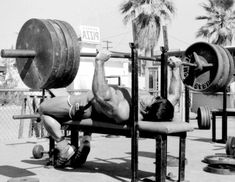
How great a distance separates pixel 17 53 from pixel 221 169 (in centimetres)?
236

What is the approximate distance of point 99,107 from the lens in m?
4.11

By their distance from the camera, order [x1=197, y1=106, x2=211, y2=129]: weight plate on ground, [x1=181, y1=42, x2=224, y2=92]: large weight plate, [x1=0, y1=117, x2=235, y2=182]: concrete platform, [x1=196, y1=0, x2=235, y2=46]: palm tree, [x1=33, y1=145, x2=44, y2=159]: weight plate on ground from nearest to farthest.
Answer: [x1=0, y1=117, x2=235, y2=182]: concrete platform < [x1=181, y1=42, x2=224, y2=92]: large weight plate < [x1=33, y1=145, x2=44, y2=159]: weight plate on ground < [x1=197, y1=106, x2=211, y2=129]: weight plate on ground < [x1=196, y1=0, x2=235, y2=46]: palm tree

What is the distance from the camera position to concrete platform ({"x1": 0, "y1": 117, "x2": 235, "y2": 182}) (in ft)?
13.9

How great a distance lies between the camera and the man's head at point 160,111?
3.90 metres

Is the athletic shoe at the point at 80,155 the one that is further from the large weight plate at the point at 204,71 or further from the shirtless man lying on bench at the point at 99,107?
the large weight plate at the point at 204,71

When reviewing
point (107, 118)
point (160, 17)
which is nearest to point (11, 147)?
point (107, 118)

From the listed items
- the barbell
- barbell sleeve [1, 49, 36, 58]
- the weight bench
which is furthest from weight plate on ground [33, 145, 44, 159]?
barbell sleeve [1, 49, 36, 58]

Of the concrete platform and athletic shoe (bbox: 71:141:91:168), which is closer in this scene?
the concrete platform

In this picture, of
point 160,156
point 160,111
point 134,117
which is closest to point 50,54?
point 134,117

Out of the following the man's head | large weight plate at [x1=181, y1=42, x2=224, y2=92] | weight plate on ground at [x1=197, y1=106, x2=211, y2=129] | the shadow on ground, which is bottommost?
the shadow on ground

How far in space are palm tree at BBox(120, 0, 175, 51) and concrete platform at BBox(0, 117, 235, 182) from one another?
14.5 meters

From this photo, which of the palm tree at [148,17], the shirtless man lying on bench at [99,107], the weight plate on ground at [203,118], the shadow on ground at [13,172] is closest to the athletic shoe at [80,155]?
the shirtless man lying on bench at [99,107]

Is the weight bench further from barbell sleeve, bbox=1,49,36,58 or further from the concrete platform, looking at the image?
barbell sleeve, bbox=1,49,36,58

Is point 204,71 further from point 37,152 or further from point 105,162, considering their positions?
point 37,152
